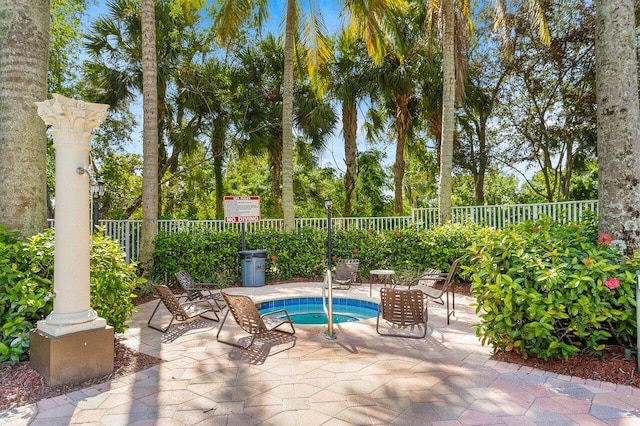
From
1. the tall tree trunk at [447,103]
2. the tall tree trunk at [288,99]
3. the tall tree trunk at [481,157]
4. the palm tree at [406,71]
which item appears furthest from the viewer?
the tall tree trunk at [481,157]

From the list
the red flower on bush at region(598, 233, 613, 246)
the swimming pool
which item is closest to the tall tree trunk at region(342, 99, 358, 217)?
the swimming pool

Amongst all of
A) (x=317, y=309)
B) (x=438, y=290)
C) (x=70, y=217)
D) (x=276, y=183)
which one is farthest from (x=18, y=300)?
(x=276, y=183)

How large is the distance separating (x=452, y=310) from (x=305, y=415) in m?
4.08

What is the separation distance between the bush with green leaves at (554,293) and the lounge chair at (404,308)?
2.76ft

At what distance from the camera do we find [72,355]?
343 cm

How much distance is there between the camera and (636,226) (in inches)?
156

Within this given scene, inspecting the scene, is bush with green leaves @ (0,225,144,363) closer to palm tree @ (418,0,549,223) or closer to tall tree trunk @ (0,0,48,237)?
tall tree trunk @ (0,0,48,237)

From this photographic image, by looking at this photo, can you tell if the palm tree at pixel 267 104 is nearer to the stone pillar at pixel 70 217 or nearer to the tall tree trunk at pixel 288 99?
the tall tree trunk at pixel 288 99

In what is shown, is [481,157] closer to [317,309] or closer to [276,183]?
[276,183]

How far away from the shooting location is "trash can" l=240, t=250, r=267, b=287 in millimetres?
9031

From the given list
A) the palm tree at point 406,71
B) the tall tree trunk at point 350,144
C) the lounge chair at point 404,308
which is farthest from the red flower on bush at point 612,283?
the tall tree trunk at point 350,144

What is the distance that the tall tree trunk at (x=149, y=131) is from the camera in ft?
26.0

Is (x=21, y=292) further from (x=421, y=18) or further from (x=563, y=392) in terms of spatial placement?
(x=421, y=18)

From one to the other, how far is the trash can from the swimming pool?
1.89 metres
